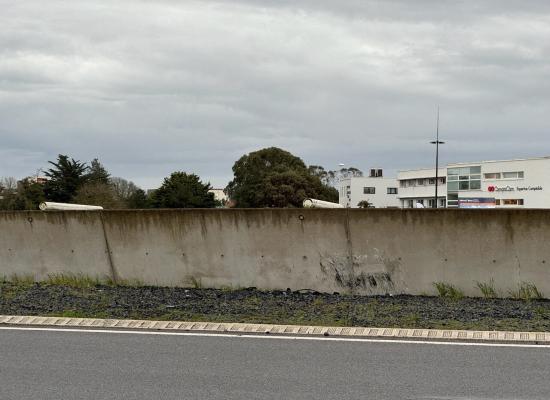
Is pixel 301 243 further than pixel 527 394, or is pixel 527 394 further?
pixel 301 243

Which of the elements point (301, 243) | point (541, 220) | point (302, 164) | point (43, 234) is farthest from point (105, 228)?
point (302, 164)

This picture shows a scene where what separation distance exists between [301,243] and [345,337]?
3.53 m

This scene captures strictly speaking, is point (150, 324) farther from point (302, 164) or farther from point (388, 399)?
point (302, 164)

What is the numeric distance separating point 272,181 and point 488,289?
308 feet

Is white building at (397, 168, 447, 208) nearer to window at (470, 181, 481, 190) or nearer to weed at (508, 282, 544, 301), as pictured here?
window at (470, 181, 481, 190)

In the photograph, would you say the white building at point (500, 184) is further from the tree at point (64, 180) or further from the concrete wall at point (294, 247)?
the concrete wall at point (294, 247)

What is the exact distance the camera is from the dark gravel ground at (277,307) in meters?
9.20

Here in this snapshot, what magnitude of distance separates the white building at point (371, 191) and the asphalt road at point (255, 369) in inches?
5752

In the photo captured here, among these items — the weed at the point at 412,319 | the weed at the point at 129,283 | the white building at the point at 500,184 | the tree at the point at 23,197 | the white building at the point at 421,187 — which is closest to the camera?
the weed at the point at 412,319

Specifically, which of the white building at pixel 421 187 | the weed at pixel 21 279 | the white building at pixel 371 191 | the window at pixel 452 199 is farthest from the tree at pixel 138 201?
the weed at pixel 21 279

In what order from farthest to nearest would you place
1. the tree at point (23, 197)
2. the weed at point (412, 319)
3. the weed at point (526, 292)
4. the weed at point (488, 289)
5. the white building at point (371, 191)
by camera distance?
the white building at point (371, 191) < the tree at point (23, 197) < the weed at point (488, 289) < the weed at point (526, 292) < the weed at point (412, 319)

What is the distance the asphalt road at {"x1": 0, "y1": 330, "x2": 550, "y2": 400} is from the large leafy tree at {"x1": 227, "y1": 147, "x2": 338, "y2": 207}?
310 feet

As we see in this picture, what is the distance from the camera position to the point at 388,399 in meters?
6.02

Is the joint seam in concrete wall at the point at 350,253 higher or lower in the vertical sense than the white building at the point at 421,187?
higher
